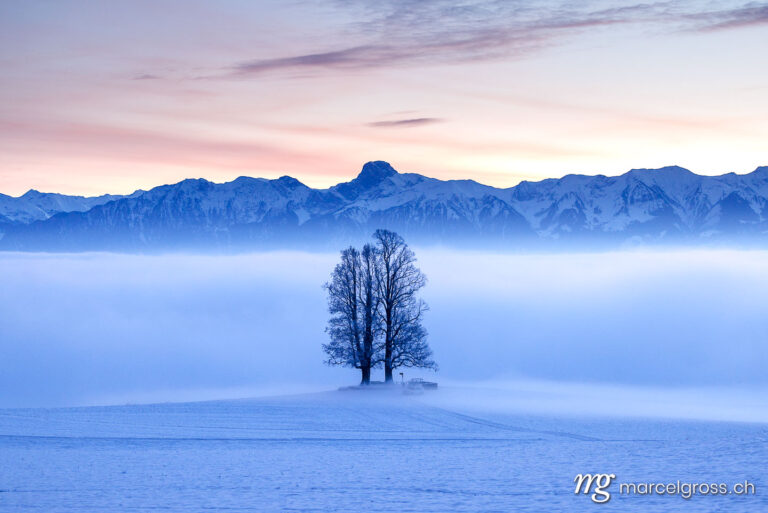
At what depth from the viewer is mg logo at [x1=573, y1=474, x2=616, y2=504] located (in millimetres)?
29297

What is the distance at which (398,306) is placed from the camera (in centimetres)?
7450

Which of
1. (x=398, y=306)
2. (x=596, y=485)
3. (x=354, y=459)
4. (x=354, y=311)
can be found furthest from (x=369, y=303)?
(x=596, y=485)

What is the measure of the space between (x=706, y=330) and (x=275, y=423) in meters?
88.3

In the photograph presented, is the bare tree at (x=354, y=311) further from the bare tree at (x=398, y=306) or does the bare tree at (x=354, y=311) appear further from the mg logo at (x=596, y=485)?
the mg logo at (x=596, y=485)

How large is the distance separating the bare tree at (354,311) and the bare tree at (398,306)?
2.73 ft

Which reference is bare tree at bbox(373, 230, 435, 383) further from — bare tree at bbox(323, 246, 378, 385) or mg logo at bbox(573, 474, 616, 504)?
mg logo at bbox(573, 474, 616, 504)

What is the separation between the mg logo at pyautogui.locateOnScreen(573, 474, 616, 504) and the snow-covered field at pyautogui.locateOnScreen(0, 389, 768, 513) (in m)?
0.36

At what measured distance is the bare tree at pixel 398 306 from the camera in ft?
241

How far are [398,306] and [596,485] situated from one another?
144ft

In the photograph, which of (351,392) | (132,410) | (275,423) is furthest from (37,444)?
(351,392)

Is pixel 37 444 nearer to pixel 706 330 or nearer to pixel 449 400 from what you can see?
pixel 449 400

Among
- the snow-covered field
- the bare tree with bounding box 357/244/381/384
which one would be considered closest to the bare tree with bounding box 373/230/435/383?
the bare tree with bounding box 357/244/381/384

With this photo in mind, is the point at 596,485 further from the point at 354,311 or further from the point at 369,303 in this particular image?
the point at 369,303

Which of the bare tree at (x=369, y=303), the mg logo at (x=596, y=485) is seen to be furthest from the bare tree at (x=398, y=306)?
the mg logo at (x=596, y=485)
